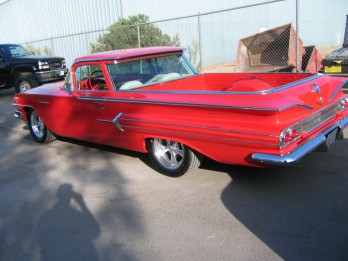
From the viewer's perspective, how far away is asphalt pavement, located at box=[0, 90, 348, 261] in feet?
9.92

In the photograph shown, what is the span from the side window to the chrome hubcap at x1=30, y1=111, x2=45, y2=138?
151 cm

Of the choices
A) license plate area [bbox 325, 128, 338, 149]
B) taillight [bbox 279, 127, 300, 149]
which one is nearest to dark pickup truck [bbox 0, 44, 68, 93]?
license plate area [bbox 325, 128, 338, 149]

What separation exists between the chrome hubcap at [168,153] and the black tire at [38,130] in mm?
2722

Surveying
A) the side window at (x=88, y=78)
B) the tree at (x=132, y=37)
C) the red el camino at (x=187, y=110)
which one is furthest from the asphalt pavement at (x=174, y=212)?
the tree at (x=132, y=37)

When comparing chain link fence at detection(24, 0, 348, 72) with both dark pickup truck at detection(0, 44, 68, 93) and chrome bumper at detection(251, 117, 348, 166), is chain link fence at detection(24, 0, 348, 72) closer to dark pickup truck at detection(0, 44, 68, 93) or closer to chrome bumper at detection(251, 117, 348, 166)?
dark pickup truck at detection(0, 44, 68, 93)

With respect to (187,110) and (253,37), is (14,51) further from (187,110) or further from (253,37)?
(187,110)

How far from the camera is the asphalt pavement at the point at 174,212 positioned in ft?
9.92

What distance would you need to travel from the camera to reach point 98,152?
5785 mm

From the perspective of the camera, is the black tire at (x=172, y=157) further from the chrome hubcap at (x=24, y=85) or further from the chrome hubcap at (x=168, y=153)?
the chrome hubcap at (x=24, y=85)

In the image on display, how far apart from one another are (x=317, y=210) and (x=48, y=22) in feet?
70.0

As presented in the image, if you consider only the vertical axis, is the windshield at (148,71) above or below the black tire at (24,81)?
above

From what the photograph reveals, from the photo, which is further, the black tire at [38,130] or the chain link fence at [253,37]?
the chain link fence at [253,37]

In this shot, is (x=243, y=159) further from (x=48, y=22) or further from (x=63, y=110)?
(x=48, y=22)

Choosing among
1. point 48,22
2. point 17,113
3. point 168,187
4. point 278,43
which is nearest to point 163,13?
point 48,22
